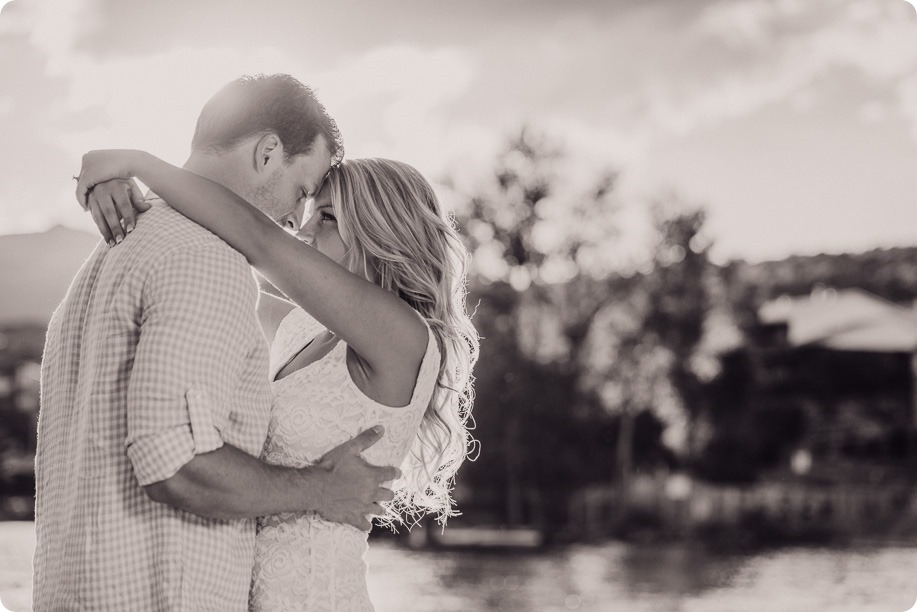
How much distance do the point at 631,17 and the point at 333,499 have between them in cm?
2692

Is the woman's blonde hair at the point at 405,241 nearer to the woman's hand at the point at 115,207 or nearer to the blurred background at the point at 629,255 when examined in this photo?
the woman's hand at the point at 115,207

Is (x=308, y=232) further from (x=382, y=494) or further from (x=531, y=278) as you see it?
(x=531, y=278)

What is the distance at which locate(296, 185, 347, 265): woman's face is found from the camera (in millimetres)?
1537

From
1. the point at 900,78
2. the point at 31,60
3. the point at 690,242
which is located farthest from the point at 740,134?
the point at 31,60

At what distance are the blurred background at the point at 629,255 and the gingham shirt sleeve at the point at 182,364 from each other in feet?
33.5

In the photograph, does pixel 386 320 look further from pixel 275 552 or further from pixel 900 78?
pixel 900 78

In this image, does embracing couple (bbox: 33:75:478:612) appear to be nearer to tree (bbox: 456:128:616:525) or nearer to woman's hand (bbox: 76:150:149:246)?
woman's hand (bbox: 76:150:149:246)

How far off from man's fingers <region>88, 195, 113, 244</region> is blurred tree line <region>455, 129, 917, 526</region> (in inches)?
811

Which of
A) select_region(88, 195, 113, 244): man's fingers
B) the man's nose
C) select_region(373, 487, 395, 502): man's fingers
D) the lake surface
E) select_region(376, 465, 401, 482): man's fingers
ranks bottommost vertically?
the lake surface

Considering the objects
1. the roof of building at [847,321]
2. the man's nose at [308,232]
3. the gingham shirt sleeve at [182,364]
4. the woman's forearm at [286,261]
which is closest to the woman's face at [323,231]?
the man's nose at [308,232]

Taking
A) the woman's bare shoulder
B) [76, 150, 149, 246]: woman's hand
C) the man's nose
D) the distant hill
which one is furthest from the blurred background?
[76, 150, 149, 246]: woman's hand

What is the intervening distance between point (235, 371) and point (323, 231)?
497mm

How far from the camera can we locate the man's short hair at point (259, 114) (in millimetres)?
1297

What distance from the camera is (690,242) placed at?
2403 centimetres
